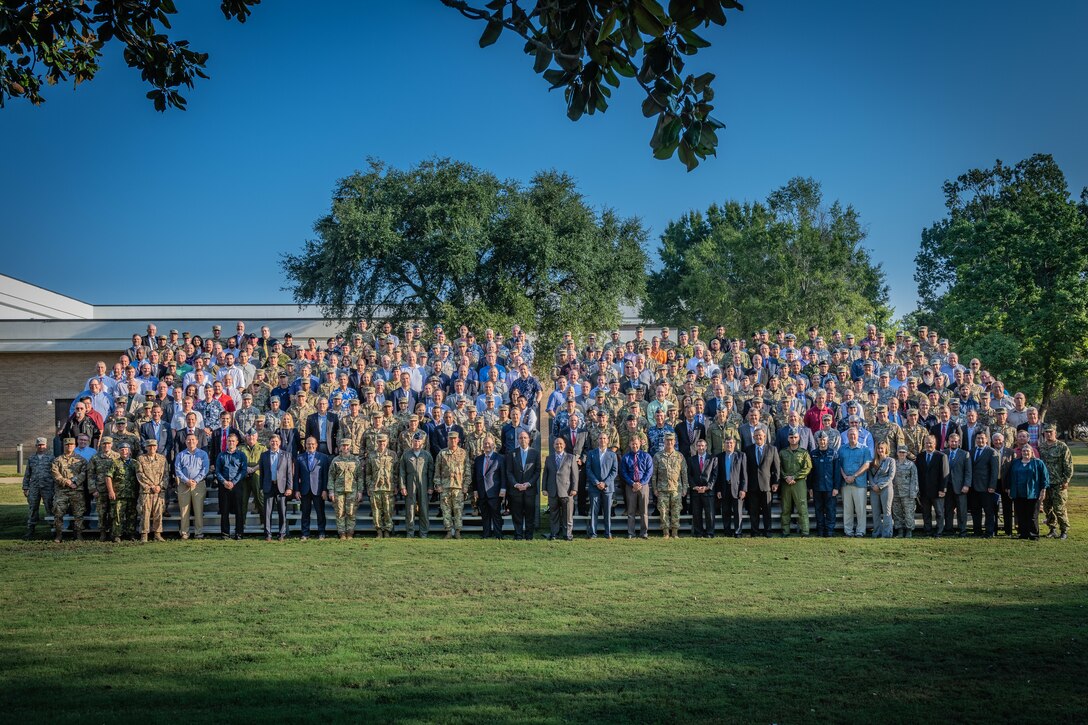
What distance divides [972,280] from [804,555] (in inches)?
792

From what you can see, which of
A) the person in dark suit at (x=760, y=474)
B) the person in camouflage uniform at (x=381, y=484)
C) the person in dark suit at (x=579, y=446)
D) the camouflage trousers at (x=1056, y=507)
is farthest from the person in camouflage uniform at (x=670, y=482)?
the camouflage trousers at (x=1056, y=507)

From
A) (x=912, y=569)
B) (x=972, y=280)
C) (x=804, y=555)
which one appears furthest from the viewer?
(x=972, y=280)

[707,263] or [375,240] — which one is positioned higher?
[707,263]

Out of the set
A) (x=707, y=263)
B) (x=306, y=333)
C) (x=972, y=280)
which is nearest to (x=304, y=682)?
(x=972, y=280)

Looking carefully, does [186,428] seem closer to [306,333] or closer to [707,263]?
[306,333]

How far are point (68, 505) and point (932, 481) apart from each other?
45.9 feet

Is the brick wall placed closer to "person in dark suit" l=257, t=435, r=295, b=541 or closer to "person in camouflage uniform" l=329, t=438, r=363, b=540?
"person in dark suit" l=257, t=435, r=295, b=541

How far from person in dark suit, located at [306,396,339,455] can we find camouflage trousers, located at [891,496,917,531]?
30.7ft

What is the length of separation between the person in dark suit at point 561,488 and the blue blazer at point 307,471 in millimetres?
3571

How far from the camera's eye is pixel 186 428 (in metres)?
15.1

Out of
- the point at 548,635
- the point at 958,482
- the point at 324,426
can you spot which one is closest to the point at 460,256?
the point at 324,426

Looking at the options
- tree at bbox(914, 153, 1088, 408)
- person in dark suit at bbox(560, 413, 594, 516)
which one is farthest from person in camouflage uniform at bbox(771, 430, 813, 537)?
tree at bbox(914, 153, 1088, 408)

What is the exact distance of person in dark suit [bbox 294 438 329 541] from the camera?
47.5 feet

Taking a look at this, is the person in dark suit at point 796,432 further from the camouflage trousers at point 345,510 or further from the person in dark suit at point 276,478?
the person in dark suit at point 276,478
